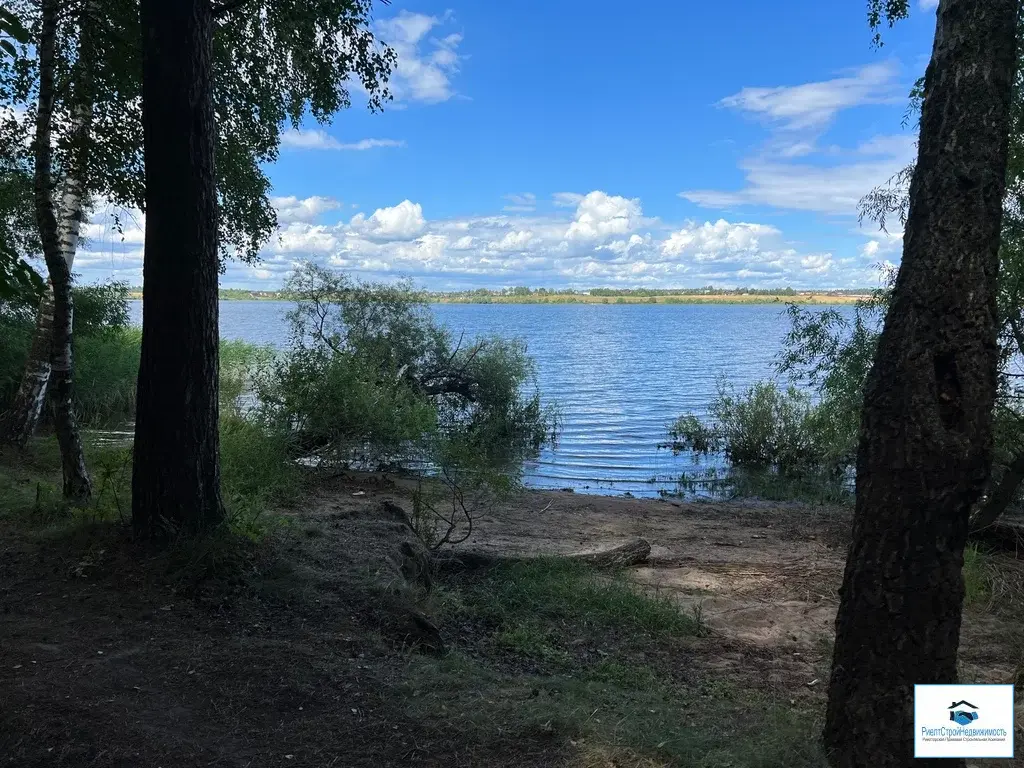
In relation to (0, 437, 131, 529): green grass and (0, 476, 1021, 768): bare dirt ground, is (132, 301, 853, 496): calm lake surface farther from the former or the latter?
(0, 437, 131, 529): green grass

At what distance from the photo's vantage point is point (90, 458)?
10078 mm

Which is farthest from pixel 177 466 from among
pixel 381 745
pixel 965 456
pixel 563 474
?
pixel 563 474

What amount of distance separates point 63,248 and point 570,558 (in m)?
8.21

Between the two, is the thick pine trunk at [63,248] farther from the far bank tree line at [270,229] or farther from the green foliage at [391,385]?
the green foliage at [391,385]

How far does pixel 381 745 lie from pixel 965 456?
3085mm

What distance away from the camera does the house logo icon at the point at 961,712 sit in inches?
140

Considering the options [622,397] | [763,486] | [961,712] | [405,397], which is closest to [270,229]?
[405,397]

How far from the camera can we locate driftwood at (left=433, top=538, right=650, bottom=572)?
7.87 metres

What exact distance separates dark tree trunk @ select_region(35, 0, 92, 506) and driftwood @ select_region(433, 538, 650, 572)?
369 cm

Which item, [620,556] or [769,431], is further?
[769,431]

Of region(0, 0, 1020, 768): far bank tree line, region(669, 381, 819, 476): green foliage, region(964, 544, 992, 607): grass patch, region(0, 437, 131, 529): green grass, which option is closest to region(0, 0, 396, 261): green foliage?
region(0, 0, 1020, 768): far bank tree line

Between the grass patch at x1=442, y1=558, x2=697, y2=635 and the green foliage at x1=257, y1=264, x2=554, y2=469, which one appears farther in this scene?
the green foliage at x1=257, y1=264, x2=554, y2=469

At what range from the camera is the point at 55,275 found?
6.82 meters

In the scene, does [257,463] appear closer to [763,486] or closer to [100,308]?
[100,308]
